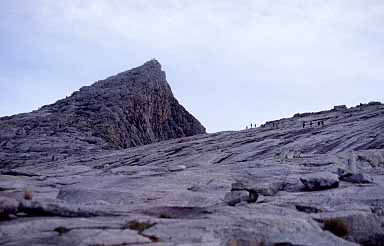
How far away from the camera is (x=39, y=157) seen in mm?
42688

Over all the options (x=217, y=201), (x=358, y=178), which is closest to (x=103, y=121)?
(x=358, y=178)

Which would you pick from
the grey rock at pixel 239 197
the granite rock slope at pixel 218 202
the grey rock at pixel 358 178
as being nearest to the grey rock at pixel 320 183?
the granite rock slope at pixel 218 202

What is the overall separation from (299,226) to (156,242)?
373 centimetres

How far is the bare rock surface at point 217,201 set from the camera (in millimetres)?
12781

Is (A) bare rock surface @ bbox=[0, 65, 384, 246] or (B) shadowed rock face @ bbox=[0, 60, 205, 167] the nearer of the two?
(A) bare rock surface @ bbox=[0, 65, 384, 246]

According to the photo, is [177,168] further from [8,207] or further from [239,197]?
[8,207]

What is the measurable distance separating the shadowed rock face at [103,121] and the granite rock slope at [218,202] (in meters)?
16.6

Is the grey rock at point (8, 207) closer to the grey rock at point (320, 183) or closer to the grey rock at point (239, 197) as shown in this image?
the grey rock at point (239, 197)

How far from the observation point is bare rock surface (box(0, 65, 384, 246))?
1278cm

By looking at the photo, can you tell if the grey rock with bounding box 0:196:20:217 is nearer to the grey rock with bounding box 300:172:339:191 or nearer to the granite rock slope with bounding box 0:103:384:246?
the granite rock slope with bounding box 0:103:384:246

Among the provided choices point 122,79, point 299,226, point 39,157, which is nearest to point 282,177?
point 299,226

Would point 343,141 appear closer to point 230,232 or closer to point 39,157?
point 230,232

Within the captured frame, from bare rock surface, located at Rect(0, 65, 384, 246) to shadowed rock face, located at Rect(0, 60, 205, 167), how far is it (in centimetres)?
1481

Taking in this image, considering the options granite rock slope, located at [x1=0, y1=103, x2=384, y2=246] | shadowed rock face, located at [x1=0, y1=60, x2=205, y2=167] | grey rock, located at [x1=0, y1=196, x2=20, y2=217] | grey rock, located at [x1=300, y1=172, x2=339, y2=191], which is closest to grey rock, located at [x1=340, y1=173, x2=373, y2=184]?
granite rock slope, located at [x1=0, y1=103, x2=384, y2=246]
